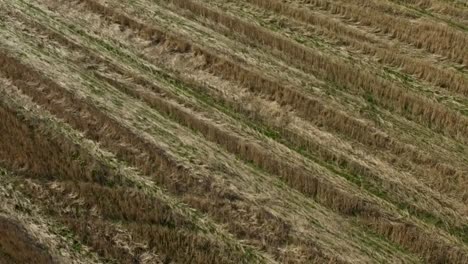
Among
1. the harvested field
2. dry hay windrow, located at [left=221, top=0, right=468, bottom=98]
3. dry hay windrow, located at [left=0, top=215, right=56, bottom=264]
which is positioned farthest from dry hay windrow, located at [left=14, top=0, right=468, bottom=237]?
dry hay windrow, located at [left=0, top=215, right=56, bottom=264]

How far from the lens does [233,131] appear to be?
10266 millimetres

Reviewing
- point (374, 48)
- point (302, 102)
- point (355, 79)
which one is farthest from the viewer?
point (374, 48)

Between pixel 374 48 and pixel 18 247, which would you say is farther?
pixel 374 48

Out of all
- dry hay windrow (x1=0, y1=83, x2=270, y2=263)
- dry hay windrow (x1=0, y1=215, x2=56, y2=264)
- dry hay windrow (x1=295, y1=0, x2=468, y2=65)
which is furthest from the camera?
dry hay windrow (x1=295, y1=0, x2=468, y2=65)

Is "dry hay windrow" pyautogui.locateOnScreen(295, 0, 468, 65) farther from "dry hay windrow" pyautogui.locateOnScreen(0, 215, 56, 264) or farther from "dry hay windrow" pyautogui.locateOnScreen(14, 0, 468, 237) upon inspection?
"dry hay windrow" pyautogui.locateOnScreen(0, 215, 56, 264)

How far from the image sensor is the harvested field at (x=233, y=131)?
28.2 feet

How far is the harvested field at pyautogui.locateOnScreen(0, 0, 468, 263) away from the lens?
859 cm

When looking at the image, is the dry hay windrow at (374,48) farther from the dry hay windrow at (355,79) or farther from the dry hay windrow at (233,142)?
the dry hay windrow at (233,142)

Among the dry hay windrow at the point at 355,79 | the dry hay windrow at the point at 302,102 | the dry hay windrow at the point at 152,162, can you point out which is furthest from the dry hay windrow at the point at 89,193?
the dry hay windrow at the point at 355,79

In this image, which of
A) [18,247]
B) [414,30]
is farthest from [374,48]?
[18,247]

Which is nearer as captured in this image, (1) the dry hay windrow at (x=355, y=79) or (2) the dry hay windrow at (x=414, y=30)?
(1) the dry hay windrow at (x=355, y=79)

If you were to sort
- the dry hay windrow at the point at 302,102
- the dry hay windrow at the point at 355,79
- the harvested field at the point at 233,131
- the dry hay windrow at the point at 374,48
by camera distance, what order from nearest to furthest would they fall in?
1. the harvested field at the point at 233,131
2. the dry hay windrow at the point at 302,102
3. the dry hay windrow at the point at 355,79
4. the dry hay windrow at the point at 374,48

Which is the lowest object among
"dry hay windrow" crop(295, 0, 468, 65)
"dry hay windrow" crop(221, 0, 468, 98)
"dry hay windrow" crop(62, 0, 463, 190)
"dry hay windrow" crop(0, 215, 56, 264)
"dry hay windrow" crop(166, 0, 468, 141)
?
"dry hay windrow" crop(0, 215, 56, 264)

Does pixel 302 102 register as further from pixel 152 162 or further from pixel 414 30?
pixel 414 30
